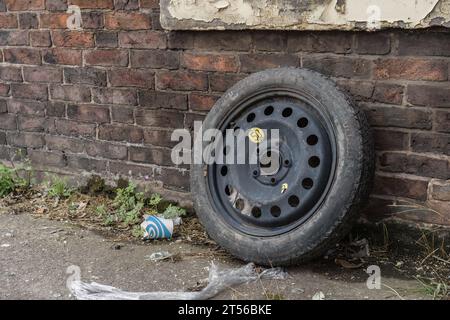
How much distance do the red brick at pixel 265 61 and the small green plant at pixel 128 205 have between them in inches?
41.3

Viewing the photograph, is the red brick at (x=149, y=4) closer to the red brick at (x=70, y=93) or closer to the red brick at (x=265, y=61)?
the red brick at (x=265, y=61)

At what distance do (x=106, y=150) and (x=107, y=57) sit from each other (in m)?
0.59

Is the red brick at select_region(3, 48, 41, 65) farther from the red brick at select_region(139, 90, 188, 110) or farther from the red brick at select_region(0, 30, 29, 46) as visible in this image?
the red brick at select_region(139, 90, 188, 110)

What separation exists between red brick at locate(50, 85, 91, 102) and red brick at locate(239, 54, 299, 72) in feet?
3.66

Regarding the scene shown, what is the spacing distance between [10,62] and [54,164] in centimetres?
75

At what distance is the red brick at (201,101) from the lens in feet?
10.5

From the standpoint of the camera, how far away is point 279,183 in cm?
273

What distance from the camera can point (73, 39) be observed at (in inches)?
140

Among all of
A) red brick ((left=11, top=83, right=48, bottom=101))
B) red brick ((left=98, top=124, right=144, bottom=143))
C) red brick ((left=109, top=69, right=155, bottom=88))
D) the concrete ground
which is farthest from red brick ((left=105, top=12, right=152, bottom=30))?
the concrete ground

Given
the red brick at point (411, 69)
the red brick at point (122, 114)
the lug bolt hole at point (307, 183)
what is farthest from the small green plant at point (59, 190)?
the red brick at point (411, 69)

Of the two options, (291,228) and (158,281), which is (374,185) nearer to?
(291,228)

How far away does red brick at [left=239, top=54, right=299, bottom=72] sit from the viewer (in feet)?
9.64

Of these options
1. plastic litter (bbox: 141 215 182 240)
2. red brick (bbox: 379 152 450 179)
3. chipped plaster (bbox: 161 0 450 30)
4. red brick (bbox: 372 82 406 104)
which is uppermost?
chipped plaster (bbox: 161 0 450 30)

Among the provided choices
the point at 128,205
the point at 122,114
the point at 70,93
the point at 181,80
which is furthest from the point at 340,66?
the point at 70,93
